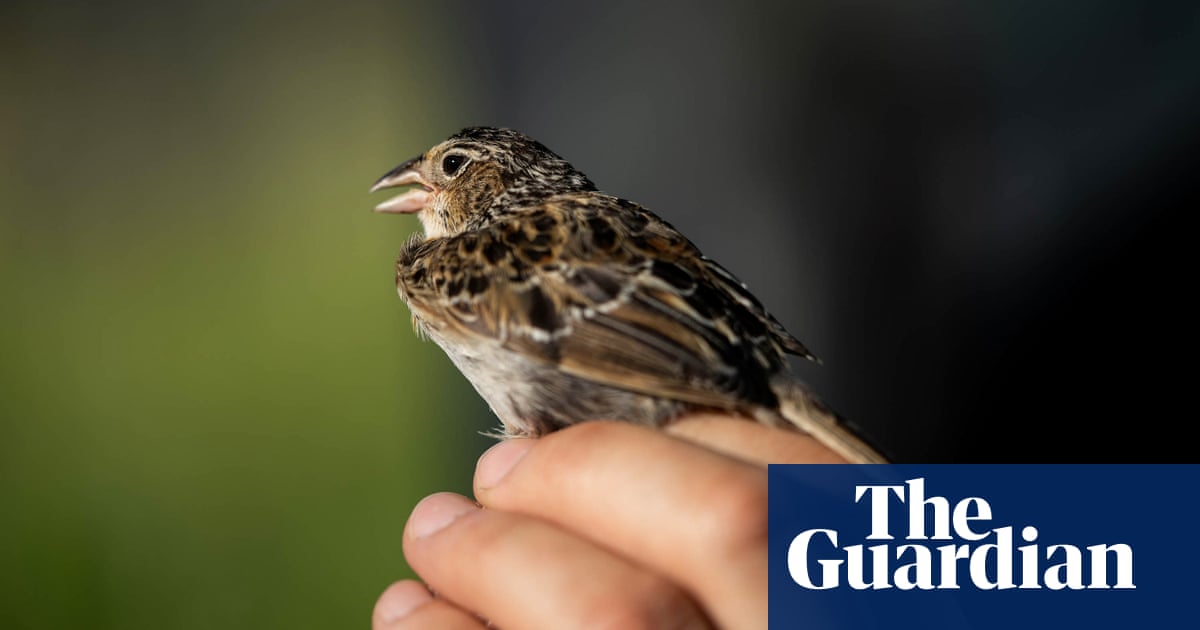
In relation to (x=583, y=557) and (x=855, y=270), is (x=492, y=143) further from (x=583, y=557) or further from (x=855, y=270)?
(x=855, y=270)

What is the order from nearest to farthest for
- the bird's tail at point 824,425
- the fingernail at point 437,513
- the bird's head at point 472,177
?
the bird's tail at point 824,425 < the fingernail at point 437,513 < the bird's head at point 472,177

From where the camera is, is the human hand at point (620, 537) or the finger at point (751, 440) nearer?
the human hand at point (620, 537)

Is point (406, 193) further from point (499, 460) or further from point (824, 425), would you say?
point (824, 425)

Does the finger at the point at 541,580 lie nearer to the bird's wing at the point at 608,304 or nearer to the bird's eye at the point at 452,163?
the bird's wing at the point at 608,304

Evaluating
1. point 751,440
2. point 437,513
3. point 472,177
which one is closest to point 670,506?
point 751,440

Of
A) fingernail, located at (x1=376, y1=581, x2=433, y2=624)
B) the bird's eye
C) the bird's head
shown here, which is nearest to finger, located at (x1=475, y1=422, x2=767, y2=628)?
fingernail, located at (x1=376, y1=581, x2=433, y2=624)

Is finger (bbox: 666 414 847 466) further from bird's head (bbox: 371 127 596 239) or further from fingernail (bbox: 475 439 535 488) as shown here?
bird's head (bbox: 371 127 596 239)

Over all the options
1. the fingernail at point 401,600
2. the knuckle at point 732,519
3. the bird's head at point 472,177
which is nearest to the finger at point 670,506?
the knuckle at point 732,519
